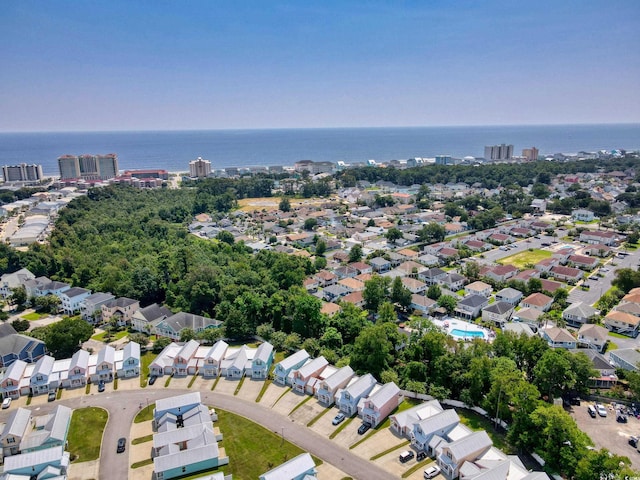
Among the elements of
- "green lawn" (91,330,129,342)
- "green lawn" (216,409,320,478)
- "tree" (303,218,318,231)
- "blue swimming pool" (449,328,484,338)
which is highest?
"tree" (303,218,318,231)

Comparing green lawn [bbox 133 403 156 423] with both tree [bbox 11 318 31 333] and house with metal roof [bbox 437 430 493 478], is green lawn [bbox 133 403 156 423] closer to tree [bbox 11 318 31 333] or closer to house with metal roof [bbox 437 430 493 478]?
house with metal roof [bbox 437 430 493 478]

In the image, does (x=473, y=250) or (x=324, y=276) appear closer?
(x=324, y=276)

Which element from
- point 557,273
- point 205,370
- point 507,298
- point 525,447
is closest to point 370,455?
point 525,447

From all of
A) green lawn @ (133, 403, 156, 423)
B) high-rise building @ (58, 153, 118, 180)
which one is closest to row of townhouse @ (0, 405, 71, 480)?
green lawn @ (133, 403, 156, 423)

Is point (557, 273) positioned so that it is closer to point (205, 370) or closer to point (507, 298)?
point (507, 298)

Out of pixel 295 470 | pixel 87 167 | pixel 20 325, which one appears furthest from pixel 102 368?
pixel 87 167

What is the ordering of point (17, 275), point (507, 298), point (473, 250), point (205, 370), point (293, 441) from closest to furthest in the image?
point (293, 441)
point (205, 370)
point (507, 298)
point (17, 275)
point (473, 250)

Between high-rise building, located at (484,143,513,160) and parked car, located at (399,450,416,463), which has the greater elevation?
high-rise building, located at (484,143,513,160)

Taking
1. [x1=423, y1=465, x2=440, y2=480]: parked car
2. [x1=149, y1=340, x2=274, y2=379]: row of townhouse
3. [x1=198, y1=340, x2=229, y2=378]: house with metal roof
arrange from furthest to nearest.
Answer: [x1=198, y1=340, x2=229, y2=378]: house with metal roof
[x1=149, y1=340, x2=274, y2=379]: row of townhouse
[x1=423, y1=465, x2=440, y2=480]: parked car
